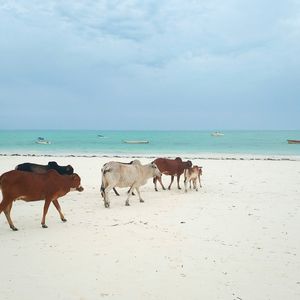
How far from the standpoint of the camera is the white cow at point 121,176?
993cm

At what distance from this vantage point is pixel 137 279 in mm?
5000

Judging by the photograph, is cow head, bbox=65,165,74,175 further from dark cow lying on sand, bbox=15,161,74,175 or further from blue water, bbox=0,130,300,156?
blue water, bbox=0,130,300,156

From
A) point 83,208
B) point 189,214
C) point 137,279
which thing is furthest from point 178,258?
point 83,208

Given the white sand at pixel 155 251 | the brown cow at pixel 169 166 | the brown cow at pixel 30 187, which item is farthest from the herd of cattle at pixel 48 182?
the brown cow at pixel 169 166

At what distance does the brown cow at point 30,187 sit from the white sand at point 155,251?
2.20 feet

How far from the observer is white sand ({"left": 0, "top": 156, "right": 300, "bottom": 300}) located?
4742 mm

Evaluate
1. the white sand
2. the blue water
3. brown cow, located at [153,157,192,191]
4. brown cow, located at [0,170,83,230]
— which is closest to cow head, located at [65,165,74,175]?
the white sand

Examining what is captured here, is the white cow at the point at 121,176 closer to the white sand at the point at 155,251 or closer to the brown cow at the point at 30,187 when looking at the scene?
the white sand at the point at 155,251

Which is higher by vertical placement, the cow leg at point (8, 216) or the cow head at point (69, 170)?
the cow head at point (69, 170)

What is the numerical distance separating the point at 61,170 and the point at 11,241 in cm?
403

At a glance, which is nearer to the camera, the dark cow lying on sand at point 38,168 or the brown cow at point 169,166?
the dark cow lying on sand at point 38,168

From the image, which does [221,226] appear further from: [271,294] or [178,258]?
[271,294]

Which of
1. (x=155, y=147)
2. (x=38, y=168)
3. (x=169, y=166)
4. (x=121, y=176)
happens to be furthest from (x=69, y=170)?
(x=155, y=147)

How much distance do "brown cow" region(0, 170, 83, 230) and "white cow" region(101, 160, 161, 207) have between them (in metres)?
1.84
